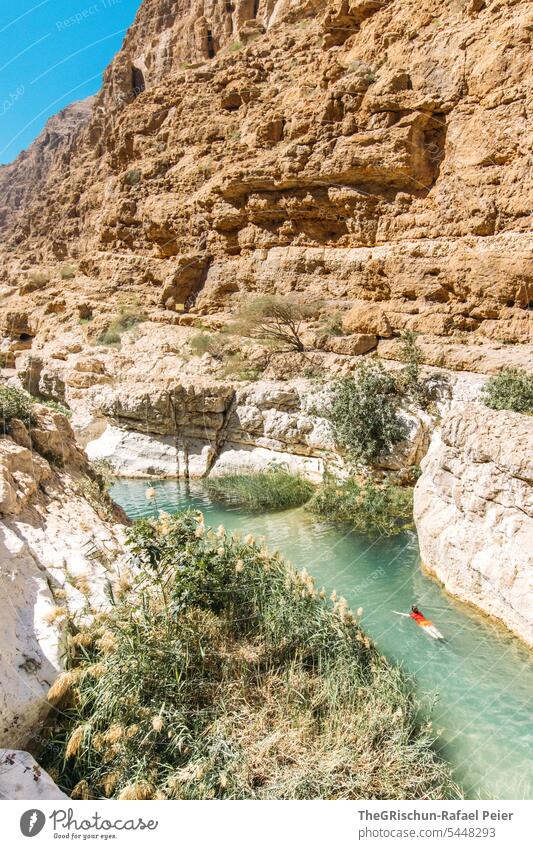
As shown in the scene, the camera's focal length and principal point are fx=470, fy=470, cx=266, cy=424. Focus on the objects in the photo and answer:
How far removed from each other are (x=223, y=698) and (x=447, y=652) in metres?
3.09

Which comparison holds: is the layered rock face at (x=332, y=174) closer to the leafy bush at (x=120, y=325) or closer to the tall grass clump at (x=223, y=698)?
the leafy bush at (x=120, y=325)

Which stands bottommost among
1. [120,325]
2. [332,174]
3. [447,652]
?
[447,652]

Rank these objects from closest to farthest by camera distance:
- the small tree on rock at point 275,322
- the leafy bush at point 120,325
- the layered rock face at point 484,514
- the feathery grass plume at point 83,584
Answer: the feathery grass plume at point 83,584 < the layered rock face at point 484,514 < the small tree on rock at point 275,322 < the leafy bush at point 120,325

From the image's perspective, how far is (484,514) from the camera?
6062mm

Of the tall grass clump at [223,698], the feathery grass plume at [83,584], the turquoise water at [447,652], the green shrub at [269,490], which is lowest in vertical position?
the turquoise water at [447,652]

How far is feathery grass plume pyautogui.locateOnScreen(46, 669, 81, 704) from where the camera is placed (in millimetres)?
3146

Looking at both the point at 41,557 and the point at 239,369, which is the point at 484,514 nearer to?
the point at 41,557

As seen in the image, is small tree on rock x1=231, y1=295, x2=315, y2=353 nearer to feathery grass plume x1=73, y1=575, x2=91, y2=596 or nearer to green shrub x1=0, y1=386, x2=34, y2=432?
green shrub x1=0, y1=386, x2=34, y2=432

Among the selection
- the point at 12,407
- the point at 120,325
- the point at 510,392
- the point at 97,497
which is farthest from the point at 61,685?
the point at 120,325

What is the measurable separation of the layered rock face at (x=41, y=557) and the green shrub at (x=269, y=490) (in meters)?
4.08

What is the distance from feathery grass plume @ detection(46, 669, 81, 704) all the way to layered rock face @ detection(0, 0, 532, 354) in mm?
12469

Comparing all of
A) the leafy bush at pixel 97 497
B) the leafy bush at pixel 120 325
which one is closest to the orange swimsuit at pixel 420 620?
the leafy bush at pixel 97 497

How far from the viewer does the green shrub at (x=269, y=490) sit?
10547mm
